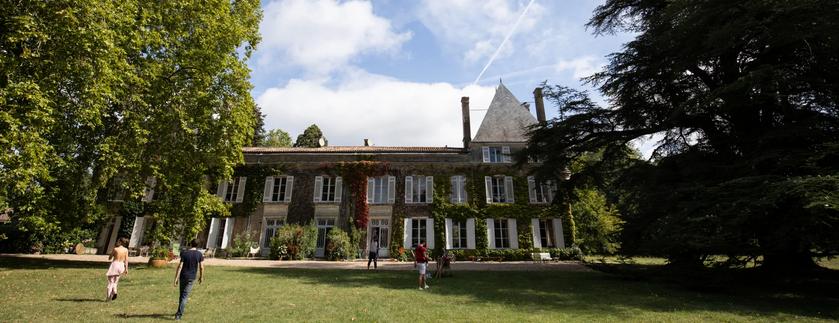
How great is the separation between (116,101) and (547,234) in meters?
21.6

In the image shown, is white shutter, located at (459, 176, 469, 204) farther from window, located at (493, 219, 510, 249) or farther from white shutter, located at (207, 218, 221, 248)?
white shutter, located at (207, 218, 221, 248)

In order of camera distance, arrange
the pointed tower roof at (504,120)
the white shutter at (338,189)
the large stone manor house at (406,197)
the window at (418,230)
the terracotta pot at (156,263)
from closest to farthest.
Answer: the terracotta pot at (156,263), the large stone manor house at (406,197), the window at (418,230), the white shutter at (338,189), the pointed tower roof at (504,120)

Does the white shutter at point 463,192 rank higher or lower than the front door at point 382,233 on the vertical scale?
Answer: higher

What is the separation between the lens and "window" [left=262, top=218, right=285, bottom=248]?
22.8 meters

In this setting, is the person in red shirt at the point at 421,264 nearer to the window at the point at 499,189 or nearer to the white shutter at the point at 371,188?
the white shutter at the point at 371,188

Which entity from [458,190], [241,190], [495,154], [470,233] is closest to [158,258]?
[241,190]

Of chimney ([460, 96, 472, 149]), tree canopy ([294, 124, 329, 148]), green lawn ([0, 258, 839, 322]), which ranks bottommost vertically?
green lawn ([0, 258, 839, 322])

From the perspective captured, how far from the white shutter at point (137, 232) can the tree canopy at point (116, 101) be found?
874 centimetres

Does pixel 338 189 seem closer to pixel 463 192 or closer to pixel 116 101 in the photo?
pixel 463 192

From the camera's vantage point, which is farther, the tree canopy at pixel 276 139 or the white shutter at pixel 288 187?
the tree canopy at pixel 276 139

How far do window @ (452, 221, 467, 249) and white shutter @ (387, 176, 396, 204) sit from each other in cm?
400

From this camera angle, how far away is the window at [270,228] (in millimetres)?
22811

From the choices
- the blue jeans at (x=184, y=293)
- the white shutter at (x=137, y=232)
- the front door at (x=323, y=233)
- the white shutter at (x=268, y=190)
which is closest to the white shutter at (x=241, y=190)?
the white shutter at (x=268, y=190)

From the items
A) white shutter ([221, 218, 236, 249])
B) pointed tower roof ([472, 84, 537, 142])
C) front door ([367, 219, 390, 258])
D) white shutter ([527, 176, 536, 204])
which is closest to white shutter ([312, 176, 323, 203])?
front door ([367, 219, 390, 258])
